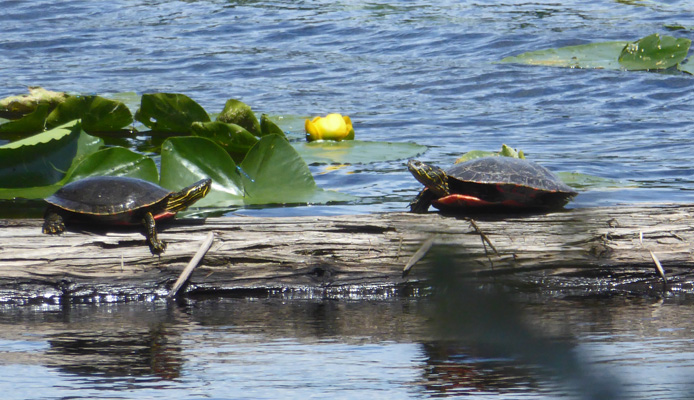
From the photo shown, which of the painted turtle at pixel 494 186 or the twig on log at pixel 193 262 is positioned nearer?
the twig on log at pixel 193 262

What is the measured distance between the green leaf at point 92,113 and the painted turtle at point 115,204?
1661mm

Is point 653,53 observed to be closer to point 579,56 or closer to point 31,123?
point 579,56

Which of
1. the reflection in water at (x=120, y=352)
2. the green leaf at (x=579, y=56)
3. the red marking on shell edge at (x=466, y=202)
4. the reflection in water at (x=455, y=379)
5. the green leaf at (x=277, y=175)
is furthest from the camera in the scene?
the green leaf at (x=579, y=56)

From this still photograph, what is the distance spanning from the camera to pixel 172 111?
16.3 ft

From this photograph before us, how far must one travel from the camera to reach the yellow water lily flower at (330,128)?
569 centimetres

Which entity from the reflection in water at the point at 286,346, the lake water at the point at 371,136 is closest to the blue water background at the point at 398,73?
the lake water at the point at 371,136

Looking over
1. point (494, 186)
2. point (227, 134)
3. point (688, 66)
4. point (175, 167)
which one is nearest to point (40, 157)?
point (175, 167)

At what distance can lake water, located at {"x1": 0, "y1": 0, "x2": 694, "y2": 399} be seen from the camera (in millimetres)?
2191

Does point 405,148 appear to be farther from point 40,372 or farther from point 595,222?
Result: point 595,222

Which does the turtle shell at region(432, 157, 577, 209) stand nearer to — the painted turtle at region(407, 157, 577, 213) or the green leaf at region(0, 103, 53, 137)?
the painted turtle at region(407, 157, 577, 213)

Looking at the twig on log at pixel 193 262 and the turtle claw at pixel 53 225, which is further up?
the turtle claw at pixel 53 225

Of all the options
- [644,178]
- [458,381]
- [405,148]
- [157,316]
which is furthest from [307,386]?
[644,178]

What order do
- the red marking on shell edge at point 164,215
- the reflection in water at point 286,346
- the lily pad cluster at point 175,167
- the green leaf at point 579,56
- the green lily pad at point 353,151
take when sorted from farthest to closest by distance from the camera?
1. the green leaf at point 579,56
2. the green lily pad at point 353,151
3. the lily pad cluster at point 175,167
4. the red marking on shell edge at point 164,215
5. the reflection in water at point 286,346

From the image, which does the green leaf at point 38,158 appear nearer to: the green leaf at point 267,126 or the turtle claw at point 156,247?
the turtle claw at point 156,247
